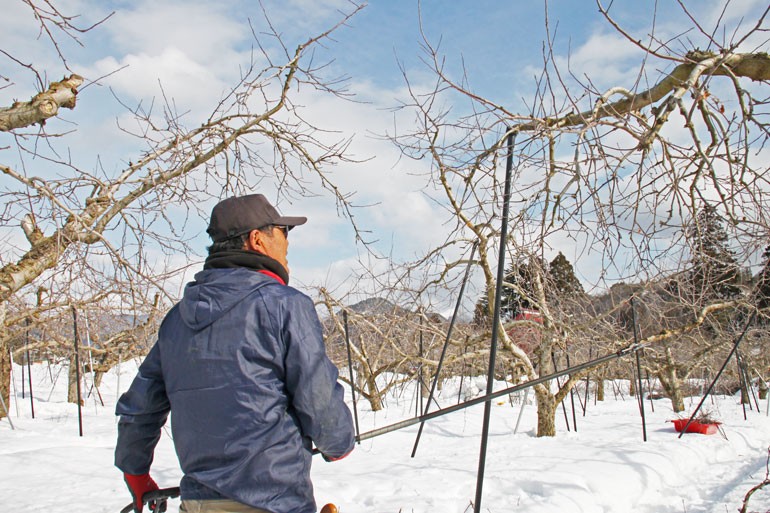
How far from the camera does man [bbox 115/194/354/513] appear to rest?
1.64 metres

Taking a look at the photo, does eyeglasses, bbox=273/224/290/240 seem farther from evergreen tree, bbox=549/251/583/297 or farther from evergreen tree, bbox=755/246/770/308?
evergreen tree, bbox=549/251/583/297

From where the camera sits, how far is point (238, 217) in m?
1.92

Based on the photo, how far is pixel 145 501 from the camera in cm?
204

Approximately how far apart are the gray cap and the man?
0.40 feet

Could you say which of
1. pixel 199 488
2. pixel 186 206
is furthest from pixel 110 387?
pixel 199 488

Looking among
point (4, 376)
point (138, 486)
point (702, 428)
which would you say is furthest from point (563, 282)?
point (138, 486)

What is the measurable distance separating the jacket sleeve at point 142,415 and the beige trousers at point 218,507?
15.9 inches

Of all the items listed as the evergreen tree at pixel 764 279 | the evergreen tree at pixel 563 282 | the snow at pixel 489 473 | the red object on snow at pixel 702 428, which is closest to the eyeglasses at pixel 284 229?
the snow at pixel 489 473

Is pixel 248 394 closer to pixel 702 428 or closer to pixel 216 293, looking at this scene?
pixel 216 293

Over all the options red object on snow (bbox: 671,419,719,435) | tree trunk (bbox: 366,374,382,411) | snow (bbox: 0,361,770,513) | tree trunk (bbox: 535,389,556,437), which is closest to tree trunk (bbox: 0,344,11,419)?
snow (bbox: 0,361,770,513)

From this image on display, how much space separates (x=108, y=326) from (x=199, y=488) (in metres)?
13.8

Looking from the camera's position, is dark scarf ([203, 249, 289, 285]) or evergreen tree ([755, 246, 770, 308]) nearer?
dark scarf ([203, 249, 289, 285])

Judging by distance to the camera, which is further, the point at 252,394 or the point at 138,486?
the point at 138,486

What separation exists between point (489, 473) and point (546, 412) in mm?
3332
